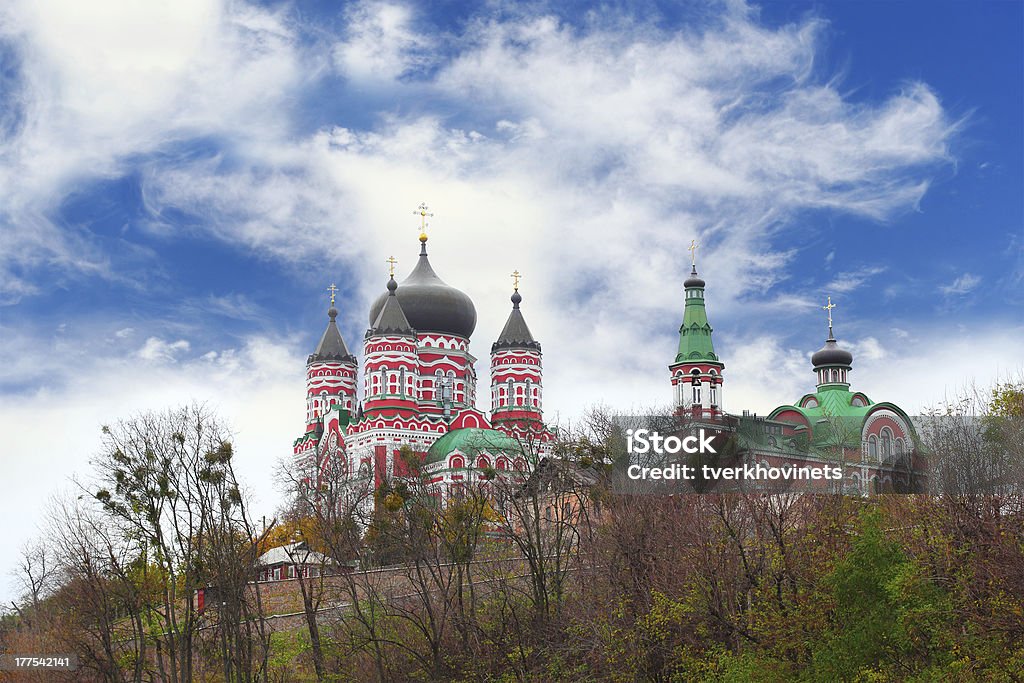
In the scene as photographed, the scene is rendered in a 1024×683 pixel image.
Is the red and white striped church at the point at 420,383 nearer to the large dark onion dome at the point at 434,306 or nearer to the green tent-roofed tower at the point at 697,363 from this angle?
the large dark onion dome at the point at 434,306

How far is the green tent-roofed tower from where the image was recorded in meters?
60.8

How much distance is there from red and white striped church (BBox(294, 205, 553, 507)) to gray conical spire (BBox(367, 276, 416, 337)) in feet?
0.16

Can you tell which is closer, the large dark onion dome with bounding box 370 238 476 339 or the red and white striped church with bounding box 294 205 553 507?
the red and white striped church with bounding box 294 205 553 507

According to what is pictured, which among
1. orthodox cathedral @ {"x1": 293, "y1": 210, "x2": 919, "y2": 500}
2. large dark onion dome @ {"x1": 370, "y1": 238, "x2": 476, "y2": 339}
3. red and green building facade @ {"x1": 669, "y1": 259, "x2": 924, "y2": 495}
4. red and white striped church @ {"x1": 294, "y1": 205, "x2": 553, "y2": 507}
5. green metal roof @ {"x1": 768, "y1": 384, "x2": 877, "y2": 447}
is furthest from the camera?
large dark onion dome @ {"x1": 370, "y1": 238, "x2": 476, "y2": 339}

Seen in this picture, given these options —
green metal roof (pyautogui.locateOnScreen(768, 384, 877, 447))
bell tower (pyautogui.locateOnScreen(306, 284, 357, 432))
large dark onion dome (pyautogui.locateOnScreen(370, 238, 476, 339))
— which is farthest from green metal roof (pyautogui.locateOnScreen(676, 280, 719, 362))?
bell tower (pyautogui.locateOnScreen(306, 284, 357, 432))

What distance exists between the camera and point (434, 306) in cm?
6425

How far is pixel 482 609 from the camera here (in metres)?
30.6

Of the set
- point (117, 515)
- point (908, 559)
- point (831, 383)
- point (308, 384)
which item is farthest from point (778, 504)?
point (308, 384)

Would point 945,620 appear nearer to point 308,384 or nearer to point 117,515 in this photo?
point 117,515

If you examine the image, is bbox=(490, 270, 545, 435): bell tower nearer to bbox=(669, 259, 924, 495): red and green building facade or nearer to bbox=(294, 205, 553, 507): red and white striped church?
bbox=(294, 205, 553, 507): red and white striped church

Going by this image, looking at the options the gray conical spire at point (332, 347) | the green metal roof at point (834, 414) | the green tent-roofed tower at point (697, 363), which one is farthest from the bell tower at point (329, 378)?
the green metal roof at point (834, 414)

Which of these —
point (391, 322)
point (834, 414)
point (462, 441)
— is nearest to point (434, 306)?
point (391, 322)

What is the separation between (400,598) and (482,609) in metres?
3.32

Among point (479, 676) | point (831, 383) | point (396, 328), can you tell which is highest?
point (396, 328)
